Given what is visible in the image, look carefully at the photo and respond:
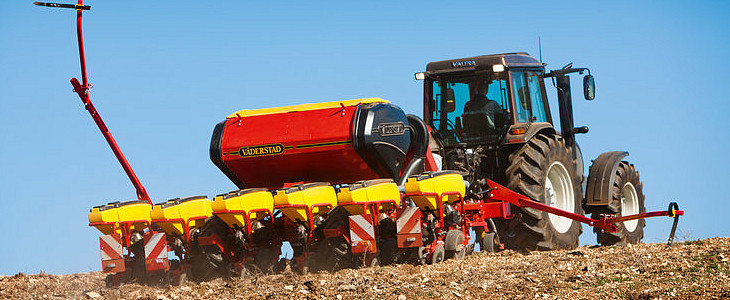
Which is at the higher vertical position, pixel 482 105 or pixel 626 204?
pixel 482 105

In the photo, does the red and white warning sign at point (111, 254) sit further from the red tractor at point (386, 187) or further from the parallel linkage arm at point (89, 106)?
the parallel linkage arm at point (89, 106)

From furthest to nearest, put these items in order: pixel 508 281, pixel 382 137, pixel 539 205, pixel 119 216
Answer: pixel 539 205, pixel 119 216, pixel 382 137, pixel 508 281

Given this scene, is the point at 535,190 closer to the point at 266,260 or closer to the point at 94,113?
the point at 266,260

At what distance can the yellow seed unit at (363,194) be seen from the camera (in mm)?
9102

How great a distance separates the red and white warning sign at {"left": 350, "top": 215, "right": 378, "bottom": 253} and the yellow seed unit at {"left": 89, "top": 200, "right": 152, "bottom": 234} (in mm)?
2732

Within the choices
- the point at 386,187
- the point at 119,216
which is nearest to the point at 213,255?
the point at 119,216

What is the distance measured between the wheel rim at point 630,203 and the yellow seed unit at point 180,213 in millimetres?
6375

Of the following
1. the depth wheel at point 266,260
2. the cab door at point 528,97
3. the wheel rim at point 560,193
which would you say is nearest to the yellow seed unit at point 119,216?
the depth wheel at point 266,260

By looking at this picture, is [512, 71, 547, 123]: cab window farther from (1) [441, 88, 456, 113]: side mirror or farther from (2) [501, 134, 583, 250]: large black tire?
(1) [441, 88, 456, 113]: side mirror

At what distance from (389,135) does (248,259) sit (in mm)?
2144

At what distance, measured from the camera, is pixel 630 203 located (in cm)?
1318

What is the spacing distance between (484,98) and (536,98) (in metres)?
0.82

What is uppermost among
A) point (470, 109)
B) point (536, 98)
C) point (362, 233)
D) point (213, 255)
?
point (536, 98)

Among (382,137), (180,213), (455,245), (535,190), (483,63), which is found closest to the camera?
(455,245)
